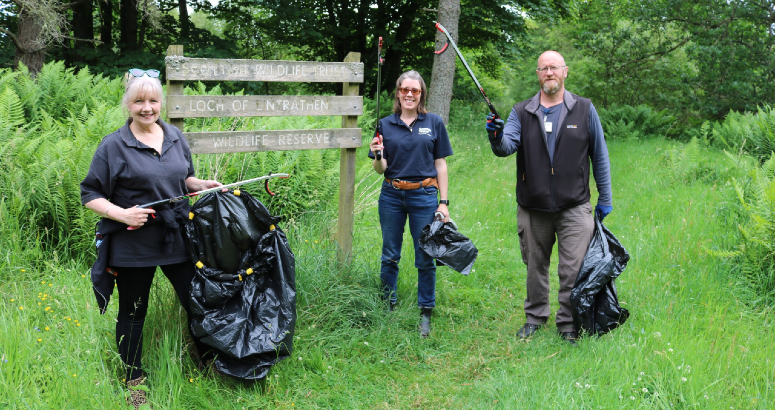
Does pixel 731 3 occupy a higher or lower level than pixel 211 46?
higher

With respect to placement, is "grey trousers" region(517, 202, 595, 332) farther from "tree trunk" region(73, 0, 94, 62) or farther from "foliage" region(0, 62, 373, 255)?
"tree trunk" region(73, 0, 94, 62)

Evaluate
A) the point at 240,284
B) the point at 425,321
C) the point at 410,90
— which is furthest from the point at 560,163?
the point at 240,284

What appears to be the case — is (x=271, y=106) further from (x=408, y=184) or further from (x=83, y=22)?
(x=83, y=22)

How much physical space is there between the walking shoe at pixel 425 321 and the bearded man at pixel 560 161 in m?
0.70

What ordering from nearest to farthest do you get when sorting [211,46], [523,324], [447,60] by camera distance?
[523,324] → [447,60] → [211,46]

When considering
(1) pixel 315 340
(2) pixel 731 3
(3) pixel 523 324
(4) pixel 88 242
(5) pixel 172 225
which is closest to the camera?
(5) pixel 172 225

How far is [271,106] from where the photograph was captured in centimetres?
393

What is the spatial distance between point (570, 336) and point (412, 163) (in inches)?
65.0

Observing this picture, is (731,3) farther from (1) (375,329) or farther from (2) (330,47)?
(1) (375,329)

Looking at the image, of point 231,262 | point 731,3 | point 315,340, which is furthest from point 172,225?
point 731,3

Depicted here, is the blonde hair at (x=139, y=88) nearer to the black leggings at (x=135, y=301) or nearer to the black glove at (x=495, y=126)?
the black leggings at (x=135, y=301)

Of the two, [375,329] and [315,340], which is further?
[375,329]

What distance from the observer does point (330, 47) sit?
18219mm

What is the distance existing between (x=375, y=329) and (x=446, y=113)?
7609mm
